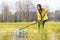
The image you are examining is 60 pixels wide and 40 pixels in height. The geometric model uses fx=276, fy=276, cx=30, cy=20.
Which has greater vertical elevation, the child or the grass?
the child

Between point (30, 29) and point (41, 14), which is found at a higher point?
point (41, 14)

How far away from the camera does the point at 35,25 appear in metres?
3.19

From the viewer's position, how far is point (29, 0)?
10.5 feet

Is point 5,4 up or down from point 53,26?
up

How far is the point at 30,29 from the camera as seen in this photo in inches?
125

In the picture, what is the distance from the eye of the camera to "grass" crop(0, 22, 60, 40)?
316 cm

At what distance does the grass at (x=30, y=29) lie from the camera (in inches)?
124

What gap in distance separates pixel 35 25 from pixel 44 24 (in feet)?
0.35

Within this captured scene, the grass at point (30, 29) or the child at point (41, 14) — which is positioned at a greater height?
the child at point (41, 14)

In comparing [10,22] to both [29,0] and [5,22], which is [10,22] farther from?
[29,0]

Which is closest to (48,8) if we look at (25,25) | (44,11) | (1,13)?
(44,11)

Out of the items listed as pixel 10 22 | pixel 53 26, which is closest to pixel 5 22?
pixel 10 22

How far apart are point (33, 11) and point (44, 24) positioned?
198 millimetres

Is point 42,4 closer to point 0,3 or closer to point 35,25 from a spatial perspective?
point 35,25
